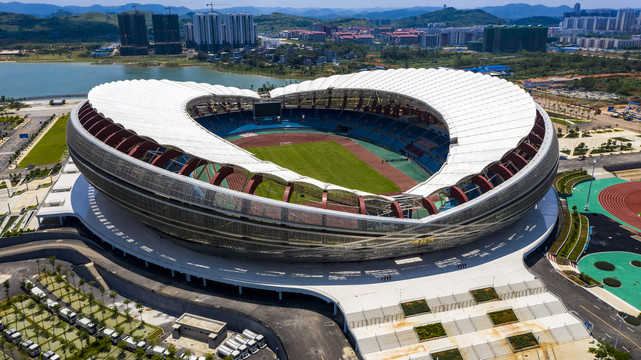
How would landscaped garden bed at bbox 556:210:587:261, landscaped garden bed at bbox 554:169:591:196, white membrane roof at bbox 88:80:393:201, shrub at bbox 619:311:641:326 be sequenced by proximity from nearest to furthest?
shrub at bbox 619:311:641:326
white membrane roof at bbox 88:80:393:201
landscaped garden bed at bbox 556:210:587:261
landscaped garden bed at bbox 554:169:591:196

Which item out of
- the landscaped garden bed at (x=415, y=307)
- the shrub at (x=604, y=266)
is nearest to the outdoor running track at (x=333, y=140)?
the shrub at (x=604, y=266)

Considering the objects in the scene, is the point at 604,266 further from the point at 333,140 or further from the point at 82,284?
the point at 333,140

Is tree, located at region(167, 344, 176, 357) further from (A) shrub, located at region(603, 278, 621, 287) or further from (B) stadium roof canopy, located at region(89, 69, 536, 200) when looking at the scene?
(A) shrub, located at region(603, 278, 621, 287)

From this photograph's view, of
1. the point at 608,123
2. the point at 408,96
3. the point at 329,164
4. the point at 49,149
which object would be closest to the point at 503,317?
the point at 329,164

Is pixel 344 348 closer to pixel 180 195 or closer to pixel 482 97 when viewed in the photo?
pixel 180 195

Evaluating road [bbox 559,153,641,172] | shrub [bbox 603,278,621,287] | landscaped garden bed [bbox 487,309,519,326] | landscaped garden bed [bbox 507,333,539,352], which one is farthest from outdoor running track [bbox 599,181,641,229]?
landscaped garden bed [bbox 507,333,539,352]
